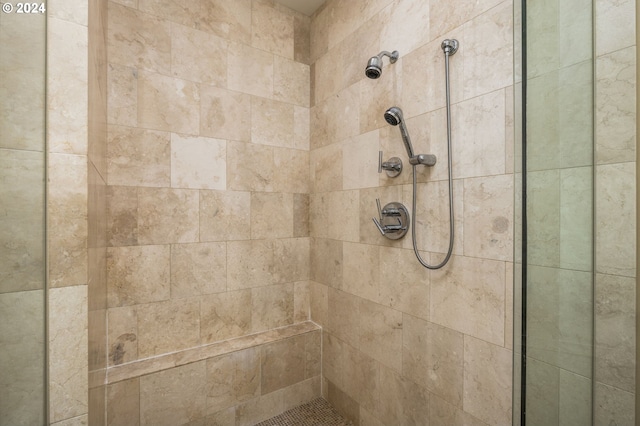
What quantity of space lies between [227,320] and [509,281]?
1.54 metres

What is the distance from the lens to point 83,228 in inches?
32.1

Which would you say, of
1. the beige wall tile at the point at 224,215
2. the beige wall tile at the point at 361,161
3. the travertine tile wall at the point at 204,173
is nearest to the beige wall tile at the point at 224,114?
the travertine tile wall at the point at 204,173

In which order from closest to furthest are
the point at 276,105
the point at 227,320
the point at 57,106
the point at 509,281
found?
the point at 57,106
the point at 509,281
the point at 227,320
the point at 276,105

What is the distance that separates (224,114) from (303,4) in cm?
99

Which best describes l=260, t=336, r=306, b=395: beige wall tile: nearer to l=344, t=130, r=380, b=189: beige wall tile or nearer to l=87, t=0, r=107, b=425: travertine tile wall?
l=87, t=0, r=107, b=425: travertine tile wall

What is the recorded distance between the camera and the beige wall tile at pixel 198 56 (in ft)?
5.49

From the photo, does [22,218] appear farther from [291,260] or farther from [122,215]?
[291,260]

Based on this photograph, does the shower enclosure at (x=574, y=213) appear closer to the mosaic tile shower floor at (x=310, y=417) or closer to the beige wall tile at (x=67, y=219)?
the beige wall tile at (x=67, y=219)

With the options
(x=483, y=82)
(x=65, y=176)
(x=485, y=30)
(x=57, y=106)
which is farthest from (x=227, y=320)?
(x=485, y=30)

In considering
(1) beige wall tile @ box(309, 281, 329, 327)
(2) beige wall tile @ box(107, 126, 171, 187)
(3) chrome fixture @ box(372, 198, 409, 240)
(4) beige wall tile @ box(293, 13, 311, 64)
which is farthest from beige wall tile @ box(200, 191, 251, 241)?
(4) beige wall tile @ box(293, 13, 311, 64)

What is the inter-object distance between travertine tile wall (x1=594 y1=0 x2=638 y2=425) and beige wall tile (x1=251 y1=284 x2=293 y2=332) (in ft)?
5.46

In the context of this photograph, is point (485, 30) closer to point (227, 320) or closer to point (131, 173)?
point (131, 173)

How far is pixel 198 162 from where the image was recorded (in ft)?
5.68

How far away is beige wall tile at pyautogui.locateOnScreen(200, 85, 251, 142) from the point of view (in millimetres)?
1757
